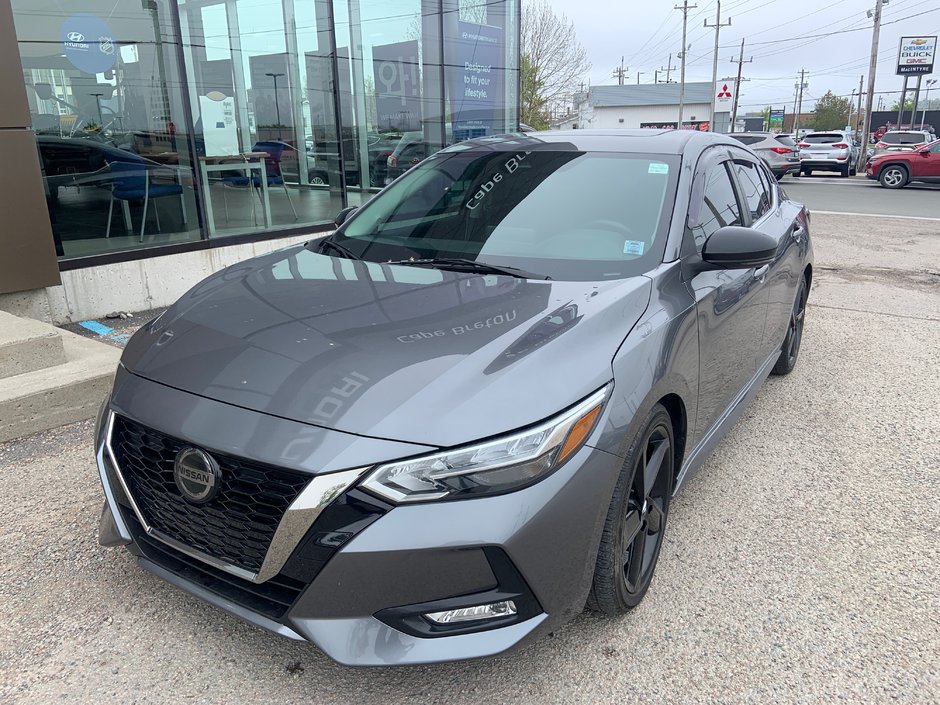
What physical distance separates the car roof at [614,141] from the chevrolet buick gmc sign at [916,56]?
5384 cm

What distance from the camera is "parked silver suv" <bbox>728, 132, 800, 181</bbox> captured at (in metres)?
21.4

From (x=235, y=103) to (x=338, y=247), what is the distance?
5624mm

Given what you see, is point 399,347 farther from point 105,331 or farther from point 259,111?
point 259,111

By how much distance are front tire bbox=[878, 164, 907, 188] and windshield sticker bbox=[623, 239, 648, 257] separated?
22.6m

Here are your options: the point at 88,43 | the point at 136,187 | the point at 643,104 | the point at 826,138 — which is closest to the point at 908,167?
the point at 826,138

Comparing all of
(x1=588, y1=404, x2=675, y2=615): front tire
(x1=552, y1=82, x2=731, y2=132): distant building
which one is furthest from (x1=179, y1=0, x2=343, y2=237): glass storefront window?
(x1=552, y1=82, x2=731, y2=132): distant building

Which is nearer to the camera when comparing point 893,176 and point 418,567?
point 418,567

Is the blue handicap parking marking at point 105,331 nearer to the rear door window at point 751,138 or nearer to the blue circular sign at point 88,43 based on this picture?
the blue circular sign at point 88,43

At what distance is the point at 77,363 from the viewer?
4.40 meters

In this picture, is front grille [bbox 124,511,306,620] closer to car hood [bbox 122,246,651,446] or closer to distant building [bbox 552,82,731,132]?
car hood [bbox 122,246,651,446]

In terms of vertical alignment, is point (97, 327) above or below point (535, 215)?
below

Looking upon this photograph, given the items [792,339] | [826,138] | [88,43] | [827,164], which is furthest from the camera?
[826,138]

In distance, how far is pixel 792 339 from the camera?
4984 mm

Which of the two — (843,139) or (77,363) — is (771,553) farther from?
(843,139)
